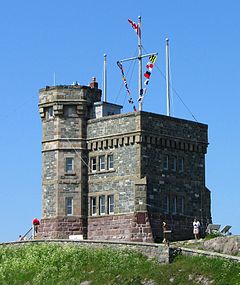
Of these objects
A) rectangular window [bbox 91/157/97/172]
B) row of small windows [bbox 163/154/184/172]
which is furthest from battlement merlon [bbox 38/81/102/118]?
row of small windows [bbox 163/154/184/172]

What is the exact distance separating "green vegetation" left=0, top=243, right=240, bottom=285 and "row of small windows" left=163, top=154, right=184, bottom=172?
1057 centimetres

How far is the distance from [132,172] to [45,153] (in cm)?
821

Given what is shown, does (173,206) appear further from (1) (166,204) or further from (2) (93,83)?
(2) (93,83)

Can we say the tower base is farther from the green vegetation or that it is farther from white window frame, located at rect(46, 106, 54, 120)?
white window frame, located at rect(46, 106, 54, 120)

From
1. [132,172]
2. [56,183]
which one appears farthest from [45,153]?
[132,172]

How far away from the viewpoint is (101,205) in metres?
76.5

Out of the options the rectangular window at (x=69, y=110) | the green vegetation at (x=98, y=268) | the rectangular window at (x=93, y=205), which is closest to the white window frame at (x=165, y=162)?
the rectangular window at (x=93, y=205)

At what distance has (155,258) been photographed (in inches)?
2584

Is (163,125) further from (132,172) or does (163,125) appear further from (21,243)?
(21,243)

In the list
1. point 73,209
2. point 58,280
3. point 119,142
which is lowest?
point 58,280

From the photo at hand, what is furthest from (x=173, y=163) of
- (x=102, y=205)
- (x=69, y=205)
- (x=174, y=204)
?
(x=69, y=205)

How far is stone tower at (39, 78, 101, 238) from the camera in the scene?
251ft

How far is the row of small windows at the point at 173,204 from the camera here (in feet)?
248

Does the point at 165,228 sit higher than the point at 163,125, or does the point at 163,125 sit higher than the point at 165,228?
the point at 163,125
